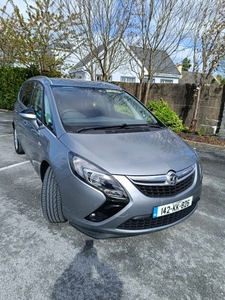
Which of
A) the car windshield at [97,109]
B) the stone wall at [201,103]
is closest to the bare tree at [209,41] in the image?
the stone wall at [201,103]

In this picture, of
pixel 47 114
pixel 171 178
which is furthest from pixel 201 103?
pixel 171 178

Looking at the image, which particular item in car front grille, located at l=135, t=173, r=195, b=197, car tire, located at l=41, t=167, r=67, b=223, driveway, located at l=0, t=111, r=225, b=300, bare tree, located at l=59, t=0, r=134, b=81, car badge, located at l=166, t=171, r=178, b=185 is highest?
bare tree, located at l=59, t=0, r=134, b=81

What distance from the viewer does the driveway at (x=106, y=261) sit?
1670mm

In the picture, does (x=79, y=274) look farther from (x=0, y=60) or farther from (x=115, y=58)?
(x=0, y=60)

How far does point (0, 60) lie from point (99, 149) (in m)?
12.7

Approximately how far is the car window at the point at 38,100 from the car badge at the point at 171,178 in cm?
181

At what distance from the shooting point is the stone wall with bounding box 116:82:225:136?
6.99 meters

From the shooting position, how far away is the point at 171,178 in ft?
6.26

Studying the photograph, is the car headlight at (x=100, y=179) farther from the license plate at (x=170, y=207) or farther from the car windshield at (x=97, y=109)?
the car windshield at (x=97, y=109)

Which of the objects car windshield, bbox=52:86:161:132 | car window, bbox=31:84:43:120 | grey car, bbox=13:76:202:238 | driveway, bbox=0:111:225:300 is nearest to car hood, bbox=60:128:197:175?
grey car, bbox=13:76:202:238

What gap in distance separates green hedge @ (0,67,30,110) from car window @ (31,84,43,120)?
30.9 ft

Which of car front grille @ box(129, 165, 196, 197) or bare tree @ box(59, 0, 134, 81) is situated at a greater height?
bare tree @ box(59, 0, 134, 81)

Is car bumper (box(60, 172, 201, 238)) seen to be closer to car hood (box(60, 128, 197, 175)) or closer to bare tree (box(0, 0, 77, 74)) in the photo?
car hood (box(60, 128, 197, 175))

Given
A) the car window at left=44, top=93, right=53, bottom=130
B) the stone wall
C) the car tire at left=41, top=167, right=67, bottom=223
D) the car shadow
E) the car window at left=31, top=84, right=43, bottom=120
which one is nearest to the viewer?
the car shadow
